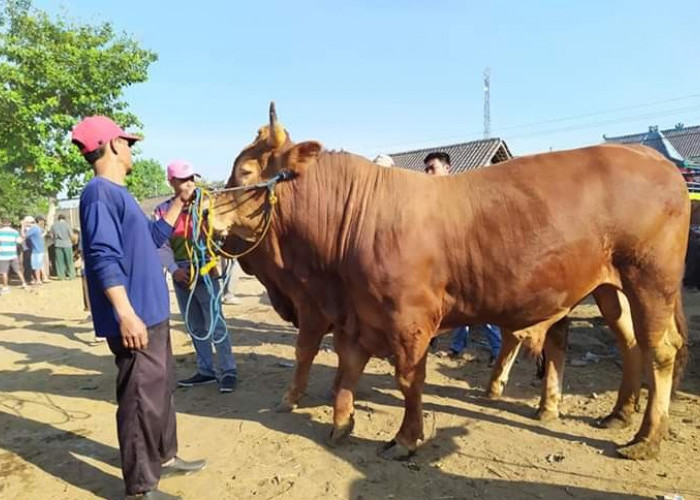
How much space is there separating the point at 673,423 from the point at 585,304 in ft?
17.2

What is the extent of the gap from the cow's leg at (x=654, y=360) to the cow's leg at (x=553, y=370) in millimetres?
739

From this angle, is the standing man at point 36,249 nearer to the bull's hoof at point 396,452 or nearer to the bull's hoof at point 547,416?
the bull's hoof at point 396,452

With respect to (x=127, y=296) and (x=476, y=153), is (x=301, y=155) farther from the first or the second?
(x=476, y=153)

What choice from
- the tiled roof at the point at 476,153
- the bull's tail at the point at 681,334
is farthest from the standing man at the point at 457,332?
the tiled roof at the point at 476,153

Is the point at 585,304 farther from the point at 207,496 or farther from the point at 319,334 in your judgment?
the point at 207,496

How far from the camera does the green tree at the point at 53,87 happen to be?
54.8 ft

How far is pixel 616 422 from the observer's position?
431cm

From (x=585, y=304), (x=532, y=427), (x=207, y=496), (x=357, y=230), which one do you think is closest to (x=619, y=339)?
(x=532, y=427)

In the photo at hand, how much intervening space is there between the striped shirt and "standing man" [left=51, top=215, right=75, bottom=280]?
58.6 inches

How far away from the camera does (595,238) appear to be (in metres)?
3.68

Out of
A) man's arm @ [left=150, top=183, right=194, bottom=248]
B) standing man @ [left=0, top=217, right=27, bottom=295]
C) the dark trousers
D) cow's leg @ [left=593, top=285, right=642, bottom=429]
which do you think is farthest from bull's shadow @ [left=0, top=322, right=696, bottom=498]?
standing man @ [left=0, top=217, right=27, bottom=295]

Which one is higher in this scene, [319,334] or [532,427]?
[319,334]

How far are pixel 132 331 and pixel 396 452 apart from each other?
6.56ft

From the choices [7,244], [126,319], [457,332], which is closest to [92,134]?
[126,319]
